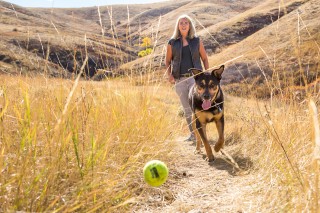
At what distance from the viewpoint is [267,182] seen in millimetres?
2525

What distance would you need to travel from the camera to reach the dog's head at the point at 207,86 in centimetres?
424

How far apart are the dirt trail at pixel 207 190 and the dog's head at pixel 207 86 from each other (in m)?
0.81

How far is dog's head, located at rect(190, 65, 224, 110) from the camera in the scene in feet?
13.9

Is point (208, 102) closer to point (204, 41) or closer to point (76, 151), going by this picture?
point (76, 151)

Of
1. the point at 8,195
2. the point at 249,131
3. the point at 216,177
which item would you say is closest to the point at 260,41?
the point at 249,131

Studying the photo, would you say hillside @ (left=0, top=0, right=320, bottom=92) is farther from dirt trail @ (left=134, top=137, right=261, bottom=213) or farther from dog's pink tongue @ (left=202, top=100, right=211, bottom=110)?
dirt trail @ (left=134, top=137, right=261, bottom=213)

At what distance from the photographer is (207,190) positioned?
9.50 feet

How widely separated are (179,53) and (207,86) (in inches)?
57.7

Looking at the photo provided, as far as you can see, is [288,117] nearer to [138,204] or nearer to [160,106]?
[160,106]

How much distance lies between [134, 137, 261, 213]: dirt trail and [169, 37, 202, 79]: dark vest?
2.18 metres

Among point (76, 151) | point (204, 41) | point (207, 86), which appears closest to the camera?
point (76, 151)

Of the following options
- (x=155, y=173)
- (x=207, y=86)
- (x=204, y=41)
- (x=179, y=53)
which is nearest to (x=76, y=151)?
(x=155, y=173)

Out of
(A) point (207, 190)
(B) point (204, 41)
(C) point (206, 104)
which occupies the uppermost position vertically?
(C) point (206, 104)

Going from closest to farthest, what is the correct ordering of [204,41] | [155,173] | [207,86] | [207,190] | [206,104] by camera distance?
[155,173], [207,190], [206,104], [207,86], [204,41]
